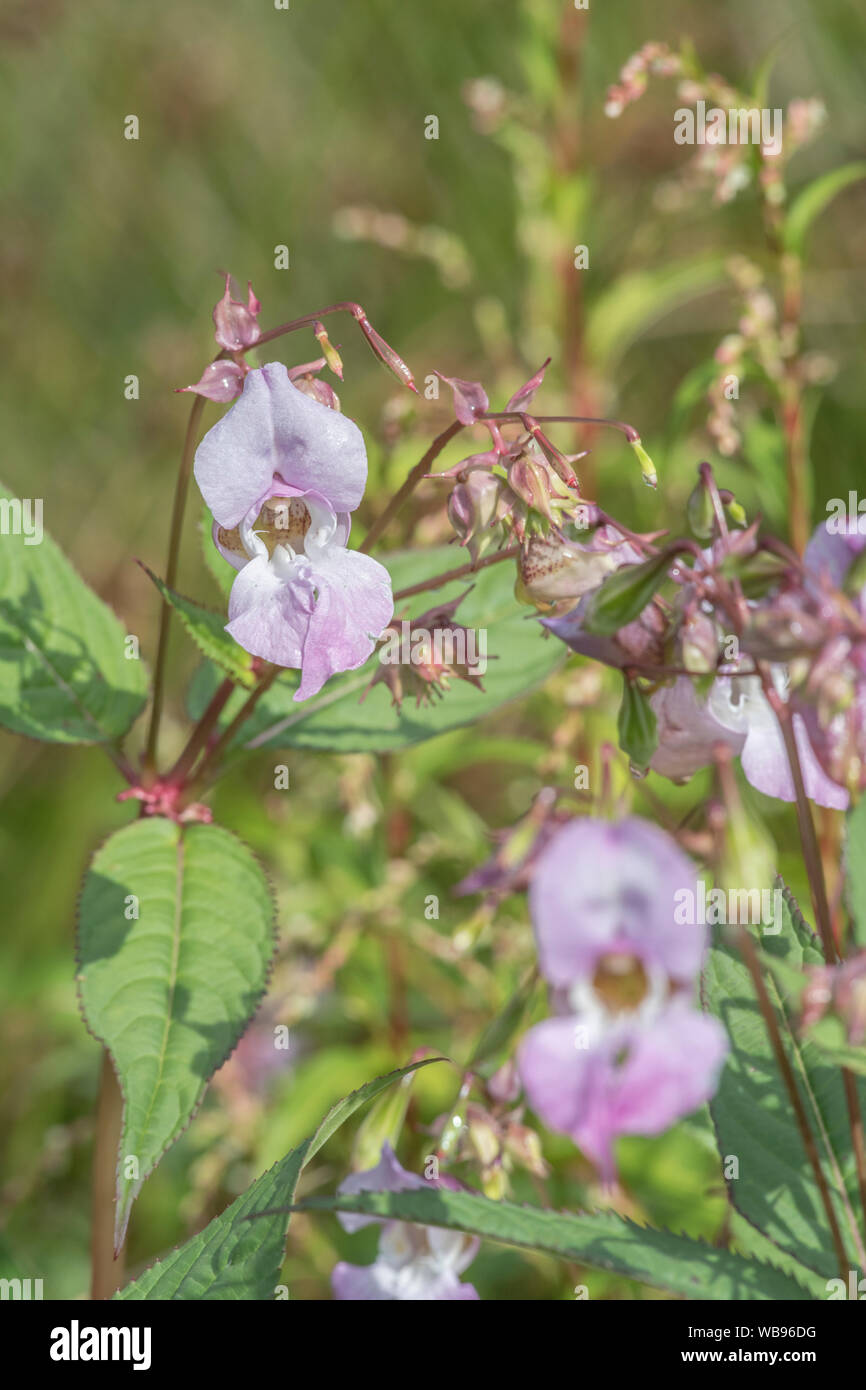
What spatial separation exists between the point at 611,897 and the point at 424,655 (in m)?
0.49

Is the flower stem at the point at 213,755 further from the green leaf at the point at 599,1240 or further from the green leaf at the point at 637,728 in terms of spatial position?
the green leaf at the point at 599,1240

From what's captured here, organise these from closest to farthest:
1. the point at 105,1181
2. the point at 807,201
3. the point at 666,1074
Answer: the point at 666,1074 < the point at 105,1181 < the point at 807,201

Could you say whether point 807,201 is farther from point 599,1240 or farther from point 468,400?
point 599,1240

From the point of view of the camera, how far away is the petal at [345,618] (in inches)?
47.9

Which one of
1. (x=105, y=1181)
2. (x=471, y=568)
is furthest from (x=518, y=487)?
(x=105, y=1181)

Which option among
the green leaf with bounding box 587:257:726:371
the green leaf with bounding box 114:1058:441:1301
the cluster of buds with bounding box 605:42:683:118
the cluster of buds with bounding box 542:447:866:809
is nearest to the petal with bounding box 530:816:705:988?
the cluster of buds with bounding box 542:447:866:809

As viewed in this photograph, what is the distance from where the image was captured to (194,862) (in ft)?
4.94

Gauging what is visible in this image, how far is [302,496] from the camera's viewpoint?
1.30m

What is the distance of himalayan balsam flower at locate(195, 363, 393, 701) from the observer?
Answer: 3.96 feet

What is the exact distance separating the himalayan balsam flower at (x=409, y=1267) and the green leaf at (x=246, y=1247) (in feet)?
0.50

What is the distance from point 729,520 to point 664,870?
69 centimetres

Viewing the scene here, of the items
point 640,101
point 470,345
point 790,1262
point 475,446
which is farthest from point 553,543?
point 640,101

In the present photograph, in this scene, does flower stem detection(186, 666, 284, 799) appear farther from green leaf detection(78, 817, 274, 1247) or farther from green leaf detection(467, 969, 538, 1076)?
green leaf detection(467, 969, 538, 1076)

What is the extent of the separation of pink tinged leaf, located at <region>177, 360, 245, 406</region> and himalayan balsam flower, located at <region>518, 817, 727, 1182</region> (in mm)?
636
